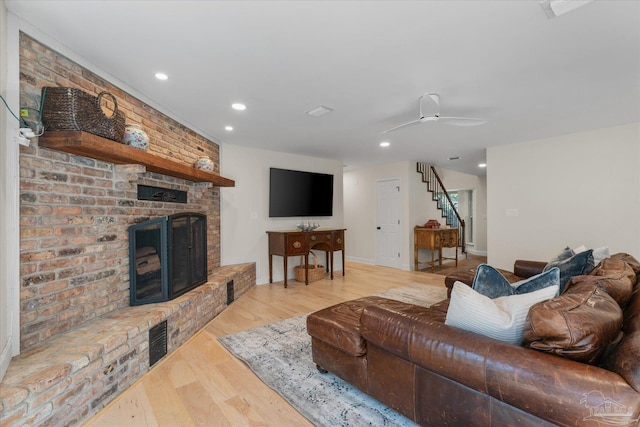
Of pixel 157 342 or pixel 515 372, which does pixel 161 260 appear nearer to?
pixel 157 342

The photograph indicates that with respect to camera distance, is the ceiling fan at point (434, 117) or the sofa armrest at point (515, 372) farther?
the ceiling fan at point (434, 117)

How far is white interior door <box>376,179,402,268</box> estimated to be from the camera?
6305 millimetres

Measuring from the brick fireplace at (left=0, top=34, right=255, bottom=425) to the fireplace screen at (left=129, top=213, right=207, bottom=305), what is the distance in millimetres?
74

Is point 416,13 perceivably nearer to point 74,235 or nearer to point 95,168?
point 95,168

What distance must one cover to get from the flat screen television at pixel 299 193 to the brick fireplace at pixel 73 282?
2.48m

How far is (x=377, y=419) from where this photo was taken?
5.42ft

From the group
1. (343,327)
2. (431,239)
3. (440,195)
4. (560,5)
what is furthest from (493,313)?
(440,195)

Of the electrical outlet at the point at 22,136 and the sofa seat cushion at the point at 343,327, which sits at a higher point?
the electrical outlet at the point at 22,136

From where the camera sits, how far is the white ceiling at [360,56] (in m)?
1.62

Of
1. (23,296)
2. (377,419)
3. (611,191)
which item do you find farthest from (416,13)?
(611,191)

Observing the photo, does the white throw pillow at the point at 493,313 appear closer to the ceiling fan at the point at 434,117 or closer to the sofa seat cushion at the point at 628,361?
the sofa seat cushion at the point at 628,361

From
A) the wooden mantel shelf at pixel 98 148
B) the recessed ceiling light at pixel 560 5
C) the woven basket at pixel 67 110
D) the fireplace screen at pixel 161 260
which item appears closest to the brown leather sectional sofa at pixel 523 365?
the recessed ceiling light at pixel 560 5

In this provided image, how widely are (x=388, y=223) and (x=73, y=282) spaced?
555cm

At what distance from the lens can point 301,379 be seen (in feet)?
6.70
